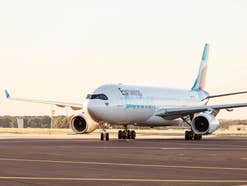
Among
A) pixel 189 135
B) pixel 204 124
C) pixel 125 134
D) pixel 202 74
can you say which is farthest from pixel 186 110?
pixel 202 74

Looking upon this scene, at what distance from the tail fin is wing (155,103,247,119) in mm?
10065

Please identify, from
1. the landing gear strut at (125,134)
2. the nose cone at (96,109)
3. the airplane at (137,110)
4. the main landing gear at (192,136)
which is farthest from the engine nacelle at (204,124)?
the nose cone at (96,109)

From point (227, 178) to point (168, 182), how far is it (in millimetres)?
1615

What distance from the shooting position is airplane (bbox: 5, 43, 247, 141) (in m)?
40.6

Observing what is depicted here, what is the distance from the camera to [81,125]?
42.8m

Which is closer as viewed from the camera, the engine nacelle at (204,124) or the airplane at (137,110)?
the airplane at (137,110)

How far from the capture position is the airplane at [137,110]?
40.6 metres

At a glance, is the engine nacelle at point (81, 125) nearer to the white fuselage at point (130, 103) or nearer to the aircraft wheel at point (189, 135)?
the white fuselage at point (130, 103)

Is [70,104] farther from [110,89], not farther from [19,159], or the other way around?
[19,159]

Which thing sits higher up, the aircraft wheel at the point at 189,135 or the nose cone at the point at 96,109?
the nose cone at the point at 96,109

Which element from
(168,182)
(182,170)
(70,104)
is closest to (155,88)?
(70,104)

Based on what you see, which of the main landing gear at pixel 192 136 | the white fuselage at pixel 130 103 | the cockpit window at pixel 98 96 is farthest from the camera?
the main landing gear at pixel 192 136

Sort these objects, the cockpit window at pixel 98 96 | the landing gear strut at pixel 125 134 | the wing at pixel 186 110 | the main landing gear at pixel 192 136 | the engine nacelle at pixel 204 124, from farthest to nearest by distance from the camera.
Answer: the main landing gear at pixel 192 136 < the landing gear strut at pixel 125 134 < the wing at pixel 186 110 < the engine nacelle at pixel 204 124 < the cockpit window at pixel 98 96

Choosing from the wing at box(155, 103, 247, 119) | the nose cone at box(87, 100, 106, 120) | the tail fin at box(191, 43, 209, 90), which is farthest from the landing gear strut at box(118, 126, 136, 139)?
the tail fin at box(191, 43, 209, 90)
